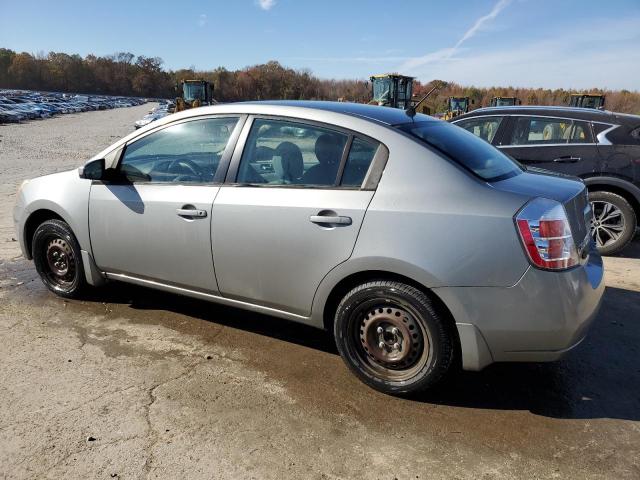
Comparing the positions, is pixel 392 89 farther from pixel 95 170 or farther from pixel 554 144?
pixel 95 170

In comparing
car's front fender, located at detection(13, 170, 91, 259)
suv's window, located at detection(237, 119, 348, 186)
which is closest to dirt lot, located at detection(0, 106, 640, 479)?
car's front fender, located at detection(13, 170, 91, 259)

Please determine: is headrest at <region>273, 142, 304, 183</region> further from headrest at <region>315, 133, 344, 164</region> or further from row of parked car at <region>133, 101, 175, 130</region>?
row of parked car at <region>133, 101, 175, 130</region>

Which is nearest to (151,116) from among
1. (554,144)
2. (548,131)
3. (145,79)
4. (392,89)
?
(392,89)

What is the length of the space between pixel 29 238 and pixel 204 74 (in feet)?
410

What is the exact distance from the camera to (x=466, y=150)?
3113 mm

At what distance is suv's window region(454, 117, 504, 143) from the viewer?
6664 mm

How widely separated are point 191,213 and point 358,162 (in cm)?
120

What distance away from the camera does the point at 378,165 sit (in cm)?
292

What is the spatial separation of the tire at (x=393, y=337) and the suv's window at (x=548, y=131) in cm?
451

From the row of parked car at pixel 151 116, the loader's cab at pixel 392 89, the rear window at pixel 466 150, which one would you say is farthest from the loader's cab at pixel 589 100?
the rear window at pixel 466 150

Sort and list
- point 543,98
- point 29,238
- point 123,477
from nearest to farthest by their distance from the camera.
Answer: point 123,477 < point 29,238 < point 543,98

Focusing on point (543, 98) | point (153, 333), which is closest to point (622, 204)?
point (153, 333)

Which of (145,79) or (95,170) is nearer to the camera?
(95,170)

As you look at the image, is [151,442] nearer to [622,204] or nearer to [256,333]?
[256,333]
